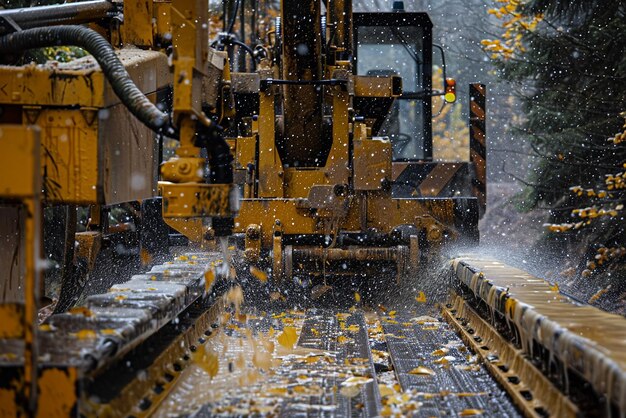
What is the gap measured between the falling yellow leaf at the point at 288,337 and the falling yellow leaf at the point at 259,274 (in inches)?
62.0

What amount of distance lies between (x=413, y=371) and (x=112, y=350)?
8.66ft

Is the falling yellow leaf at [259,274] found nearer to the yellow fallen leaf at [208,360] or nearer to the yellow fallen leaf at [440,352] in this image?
the yellow fallen leaf at [208,360]

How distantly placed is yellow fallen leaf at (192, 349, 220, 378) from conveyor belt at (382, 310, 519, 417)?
50.0 inches

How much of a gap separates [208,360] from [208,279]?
6.19ft

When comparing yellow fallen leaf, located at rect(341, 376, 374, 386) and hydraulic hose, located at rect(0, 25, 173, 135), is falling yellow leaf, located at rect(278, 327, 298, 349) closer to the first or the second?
yellow fallen leaf, located at rect(341, 376, 374, 386)

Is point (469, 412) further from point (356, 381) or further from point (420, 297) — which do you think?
point (420, 297)

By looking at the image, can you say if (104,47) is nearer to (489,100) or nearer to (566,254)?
(566,254)

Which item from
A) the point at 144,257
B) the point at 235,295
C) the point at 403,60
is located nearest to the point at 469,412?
the point at 235,295

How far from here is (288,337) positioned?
8.18 m

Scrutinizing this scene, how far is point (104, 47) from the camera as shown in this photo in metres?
6.12

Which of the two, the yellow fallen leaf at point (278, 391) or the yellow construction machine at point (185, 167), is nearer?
the yellow construction machine at point (185, 167)

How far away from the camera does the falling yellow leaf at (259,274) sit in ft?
33.6

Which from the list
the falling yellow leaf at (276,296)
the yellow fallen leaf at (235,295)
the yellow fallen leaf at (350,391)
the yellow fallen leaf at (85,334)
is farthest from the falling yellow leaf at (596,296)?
the yellow fallen leaf at (85,334)

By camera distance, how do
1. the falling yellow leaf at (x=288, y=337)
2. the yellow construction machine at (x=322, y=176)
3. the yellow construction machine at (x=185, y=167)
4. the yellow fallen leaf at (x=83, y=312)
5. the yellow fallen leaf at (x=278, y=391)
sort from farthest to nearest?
1. the yellow construction machine at (x=322, y=176)
2. the falling yellow leaf at (x=288, y=337)
3. the yellow fallen leaf at (x=278, y=391)
4. the yellow fallen leaf at (x=83, y=312)
5. the yellow construction machine at (x=185, y=167)
